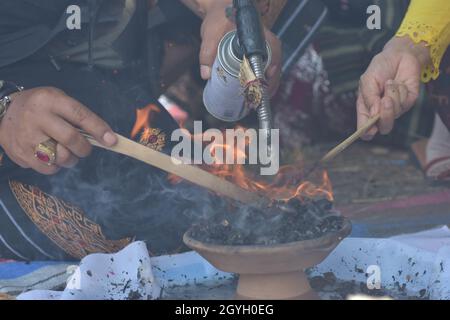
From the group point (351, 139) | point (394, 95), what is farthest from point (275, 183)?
point (394, 95)

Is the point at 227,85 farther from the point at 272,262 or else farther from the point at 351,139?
the point at 272,262

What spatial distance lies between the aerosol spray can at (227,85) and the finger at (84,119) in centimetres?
29

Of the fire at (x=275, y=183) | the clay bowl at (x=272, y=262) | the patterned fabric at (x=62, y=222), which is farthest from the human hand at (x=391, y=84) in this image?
the patterned fabric at (x=62, y=222)

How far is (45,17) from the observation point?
96.0 inches

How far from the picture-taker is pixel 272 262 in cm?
174

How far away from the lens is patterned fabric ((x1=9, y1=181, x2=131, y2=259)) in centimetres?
225

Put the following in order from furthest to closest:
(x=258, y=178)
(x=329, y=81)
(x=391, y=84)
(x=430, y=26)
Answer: (x=329, y=81), (x=258, y=178), (x=430, y=26), (x=391, y=84)

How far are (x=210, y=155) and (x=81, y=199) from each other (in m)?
0.39

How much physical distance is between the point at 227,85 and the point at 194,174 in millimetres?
248

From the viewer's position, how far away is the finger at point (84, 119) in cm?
191

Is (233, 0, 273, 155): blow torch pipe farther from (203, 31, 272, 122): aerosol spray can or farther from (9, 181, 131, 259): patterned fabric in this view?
(9, 181, 131, 259): patterned fabric
